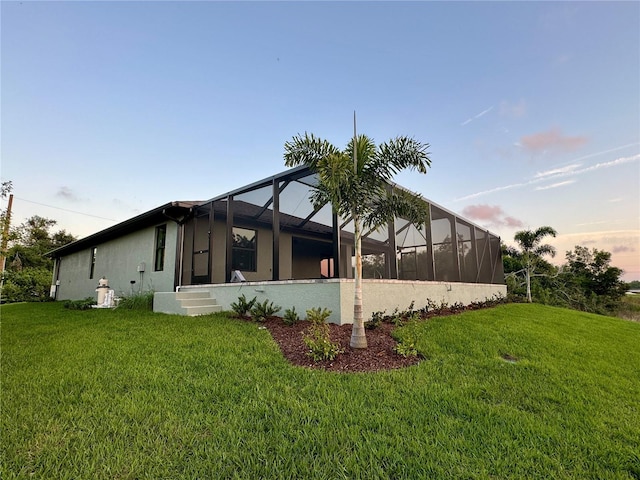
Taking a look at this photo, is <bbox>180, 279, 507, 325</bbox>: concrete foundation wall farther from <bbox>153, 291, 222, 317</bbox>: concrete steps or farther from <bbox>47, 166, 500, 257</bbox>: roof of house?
<bbox>47, 166, 500, 257</bbox>: roof of house

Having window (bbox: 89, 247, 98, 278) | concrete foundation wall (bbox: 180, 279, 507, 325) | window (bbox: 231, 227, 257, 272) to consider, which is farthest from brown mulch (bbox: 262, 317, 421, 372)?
window (bbox: 89, 247, 98, 278)

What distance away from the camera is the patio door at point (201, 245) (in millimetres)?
8871

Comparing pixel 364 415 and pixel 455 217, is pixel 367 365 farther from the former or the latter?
pixel 455 217

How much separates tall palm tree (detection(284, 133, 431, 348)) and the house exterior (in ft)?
2.73

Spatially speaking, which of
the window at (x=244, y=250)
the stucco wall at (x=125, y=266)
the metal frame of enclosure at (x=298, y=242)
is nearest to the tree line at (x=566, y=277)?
the metal frame of enclosure at (x=298, y=242)

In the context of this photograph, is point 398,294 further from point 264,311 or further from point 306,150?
point 306,150

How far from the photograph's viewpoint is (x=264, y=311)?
6.36 m

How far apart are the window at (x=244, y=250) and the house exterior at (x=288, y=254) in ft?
0.10

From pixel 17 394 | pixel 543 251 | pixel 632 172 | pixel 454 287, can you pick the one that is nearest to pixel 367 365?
pixel 17 394

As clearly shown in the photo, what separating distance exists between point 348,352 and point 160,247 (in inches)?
350

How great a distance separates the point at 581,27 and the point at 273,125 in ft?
28.2

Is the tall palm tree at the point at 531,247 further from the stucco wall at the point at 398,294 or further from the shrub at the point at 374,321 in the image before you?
the shrub at the point at 374,321

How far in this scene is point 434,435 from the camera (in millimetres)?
2211

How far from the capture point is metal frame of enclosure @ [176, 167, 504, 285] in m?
6.52
